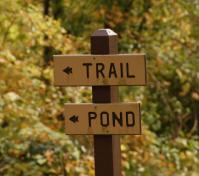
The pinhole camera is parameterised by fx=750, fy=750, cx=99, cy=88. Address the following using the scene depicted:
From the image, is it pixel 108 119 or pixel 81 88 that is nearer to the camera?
pixel 108 119

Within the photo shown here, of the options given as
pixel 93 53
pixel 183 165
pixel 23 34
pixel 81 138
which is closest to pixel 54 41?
pixel 23 34

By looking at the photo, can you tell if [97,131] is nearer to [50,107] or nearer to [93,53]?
[93,53]

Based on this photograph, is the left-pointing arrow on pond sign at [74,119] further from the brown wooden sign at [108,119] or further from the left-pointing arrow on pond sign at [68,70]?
the left-pointing arrow on pond sign at [68,70]

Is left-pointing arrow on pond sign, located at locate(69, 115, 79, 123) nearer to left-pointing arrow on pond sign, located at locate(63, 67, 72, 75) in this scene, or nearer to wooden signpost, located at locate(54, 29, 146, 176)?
wooden signpost, located at locate(54, 29, 146, 176)

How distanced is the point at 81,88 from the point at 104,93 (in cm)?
334

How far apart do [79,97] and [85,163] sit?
0.83 metres

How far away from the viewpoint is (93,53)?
12.6ft

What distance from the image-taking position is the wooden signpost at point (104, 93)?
377 centimetres

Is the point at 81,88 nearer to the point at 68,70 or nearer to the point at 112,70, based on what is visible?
the point at 68,70

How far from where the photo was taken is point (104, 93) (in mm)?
3814

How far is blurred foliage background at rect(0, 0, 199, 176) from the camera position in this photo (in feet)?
21.4

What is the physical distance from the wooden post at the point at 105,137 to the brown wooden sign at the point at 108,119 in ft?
0.15

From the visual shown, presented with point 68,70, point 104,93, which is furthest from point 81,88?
point 104,93

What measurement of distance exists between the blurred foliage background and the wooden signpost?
2419 mm
